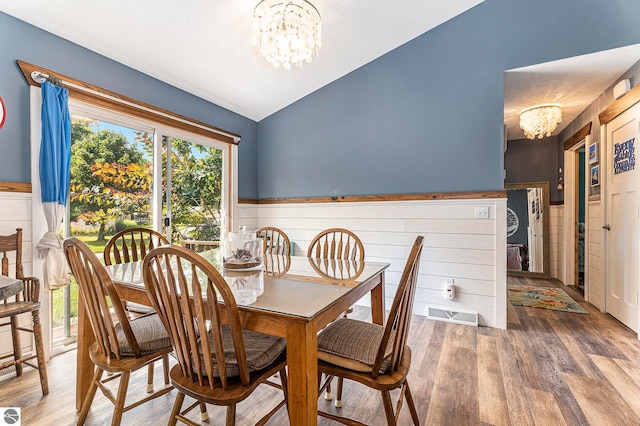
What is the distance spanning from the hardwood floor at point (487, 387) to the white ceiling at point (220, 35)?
2370 mm

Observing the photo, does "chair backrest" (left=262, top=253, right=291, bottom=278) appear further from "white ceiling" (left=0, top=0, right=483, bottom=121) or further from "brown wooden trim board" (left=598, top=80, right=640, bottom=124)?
"brown wooden trim board" (left=598, top=80, right=640, bottom=124)

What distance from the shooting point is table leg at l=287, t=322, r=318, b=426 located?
3.39 feet

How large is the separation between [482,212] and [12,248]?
355 cm

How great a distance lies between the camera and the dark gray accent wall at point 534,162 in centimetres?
470

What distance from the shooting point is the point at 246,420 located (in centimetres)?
158

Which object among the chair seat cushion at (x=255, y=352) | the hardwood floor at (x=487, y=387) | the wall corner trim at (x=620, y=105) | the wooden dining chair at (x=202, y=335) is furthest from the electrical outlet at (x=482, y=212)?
the wooden dining chair at (x=202, y=335)

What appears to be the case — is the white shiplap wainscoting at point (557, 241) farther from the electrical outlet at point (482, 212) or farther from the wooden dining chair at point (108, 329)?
the wooden dining chair at point (108, 329)

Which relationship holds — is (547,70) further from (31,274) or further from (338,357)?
(31,274)

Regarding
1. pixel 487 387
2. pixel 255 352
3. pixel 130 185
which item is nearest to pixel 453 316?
pixel 487 387

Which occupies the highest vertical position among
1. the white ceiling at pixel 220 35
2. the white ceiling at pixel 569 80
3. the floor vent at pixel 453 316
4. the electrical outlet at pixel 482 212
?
the white ceiling at pixel 220 35

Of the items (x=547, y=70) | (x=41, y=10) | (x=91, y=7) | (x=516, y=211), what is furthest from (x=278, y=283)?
(x=516, y=211)

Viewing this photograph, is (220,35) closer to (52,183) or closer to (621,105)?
(52,183)

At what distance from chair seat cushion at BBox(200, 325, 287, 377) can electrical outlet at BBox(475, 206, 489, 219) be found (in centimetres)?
228

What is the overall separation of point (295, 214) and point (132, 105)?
200 centimetres
